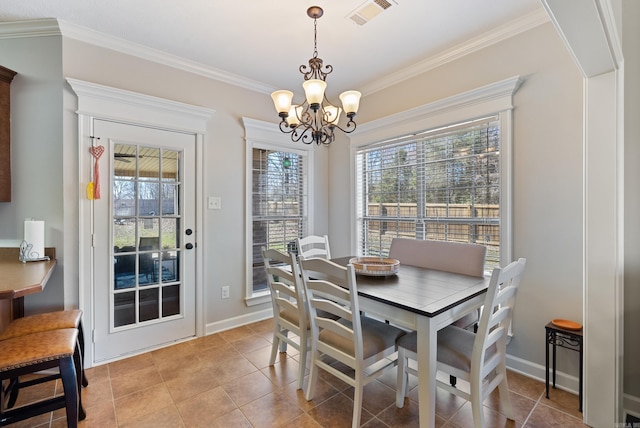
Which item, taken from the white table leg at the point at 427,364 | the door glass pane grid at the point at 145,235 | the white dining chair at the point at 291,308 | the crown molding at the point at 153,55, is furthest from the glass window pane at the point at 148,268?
the white table leg at the point at 427,364

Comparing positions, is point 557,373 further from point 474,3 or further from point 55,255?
point 55,255

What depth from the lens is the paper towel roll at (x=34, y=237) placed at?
213 centimetres

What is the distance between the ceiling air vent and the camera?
2030 millimetres

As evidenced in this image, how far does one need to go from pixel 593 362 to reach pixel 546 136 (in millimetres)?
1486

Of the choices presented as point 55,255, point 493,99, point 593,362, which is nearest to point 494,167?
point 493,99

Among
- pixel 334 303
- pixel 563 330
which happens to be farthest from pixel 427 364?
pixel 563 330

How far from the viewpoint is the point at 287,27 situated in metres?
2.31

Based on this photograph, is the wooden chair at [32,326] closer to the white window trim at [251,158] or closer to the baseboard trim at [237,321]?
the baseboard trim at [237,321]

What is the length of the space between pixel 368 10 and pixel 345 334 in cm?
219

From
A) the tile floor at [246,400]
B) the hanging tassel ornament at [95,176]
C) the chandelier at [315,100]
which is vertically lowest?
the tile floor at [246,400]

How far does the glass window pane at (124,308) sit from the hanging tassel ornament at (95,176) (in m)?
0.87

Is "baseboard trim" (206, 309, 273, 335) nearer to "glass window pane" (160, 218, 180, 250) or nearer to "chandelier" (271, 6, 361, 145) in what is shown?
"glass window pane" (160, 218, 180, 250)

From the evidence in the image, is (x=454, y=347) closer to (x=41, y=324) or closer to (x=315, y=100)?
(x=315, y=100)

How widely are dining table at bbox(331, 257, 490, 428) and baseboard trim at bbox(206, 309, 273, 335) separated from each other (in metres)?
1.72
